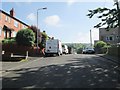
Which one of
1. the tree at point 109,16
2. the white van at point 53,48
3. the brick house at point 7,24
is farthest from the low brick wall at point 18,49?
the tree at point 109,16

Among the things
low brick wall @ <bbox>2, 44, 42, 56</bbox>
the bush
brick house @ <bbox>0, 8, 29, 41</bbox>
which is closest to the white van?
low brick wall @ <bbox>2, 44, 42, 56</bbox>

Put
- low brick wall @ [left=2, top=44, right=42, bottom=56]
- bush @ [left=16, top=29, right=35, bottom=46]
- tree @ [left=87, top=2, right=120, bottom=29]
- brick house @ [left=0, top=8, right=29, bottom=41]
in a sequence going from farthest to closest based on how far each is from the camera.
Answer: brick house @ [left=0, top=8, right=29, bottom=41] → bush @ [left=16, top=29, right=35, bottom=46] → low brick wall @ [left=2, top=44, right=42, bottom=56] → tree @ [left=87, top=2, right=120, bottom=29]

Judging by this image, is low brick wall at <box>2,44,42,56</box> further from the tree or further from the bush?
the tree

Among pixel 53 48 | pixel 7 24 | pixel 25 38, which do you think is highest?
pixel 7 24

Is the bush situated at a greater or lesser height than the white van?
greater

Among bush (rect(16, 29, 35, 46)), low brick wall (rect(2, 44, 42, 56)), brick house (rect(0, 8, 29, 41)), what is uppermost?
brick house (rect(0, 8, 29, 41))

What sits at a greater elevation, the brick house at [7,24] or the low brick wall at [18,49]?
the brick house at [7,24]

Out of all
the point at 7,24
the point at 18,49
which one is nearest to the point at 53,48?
the point at 18,49

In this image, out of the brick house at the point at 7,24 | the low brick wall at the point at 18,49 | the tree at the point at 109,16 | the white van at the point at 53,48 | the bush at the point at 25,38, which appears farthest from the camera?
the brick house at the point at 7,24

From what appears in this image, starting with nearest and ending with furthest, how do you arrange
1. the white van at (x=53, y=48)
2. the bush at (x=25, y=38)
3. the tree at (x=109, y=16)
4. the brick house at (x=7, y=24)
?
1. the tree at (x=109, y=16)
2. the white van at (x=53, y=48)
3. the bush at (x=25, y=38)
4. the brick house at (x=7, y=24)

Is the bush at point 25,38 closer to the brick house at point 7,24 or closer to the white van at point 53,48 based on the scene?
the white van at point 53,48

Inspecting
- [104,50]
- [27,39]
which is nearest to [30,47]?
[27,39]

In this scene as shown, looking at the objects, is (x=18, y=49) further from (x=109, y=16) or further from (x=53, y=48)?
(x=109, y=16)

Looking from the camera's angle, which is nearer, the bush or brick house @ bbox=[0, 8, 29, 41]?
the bush
